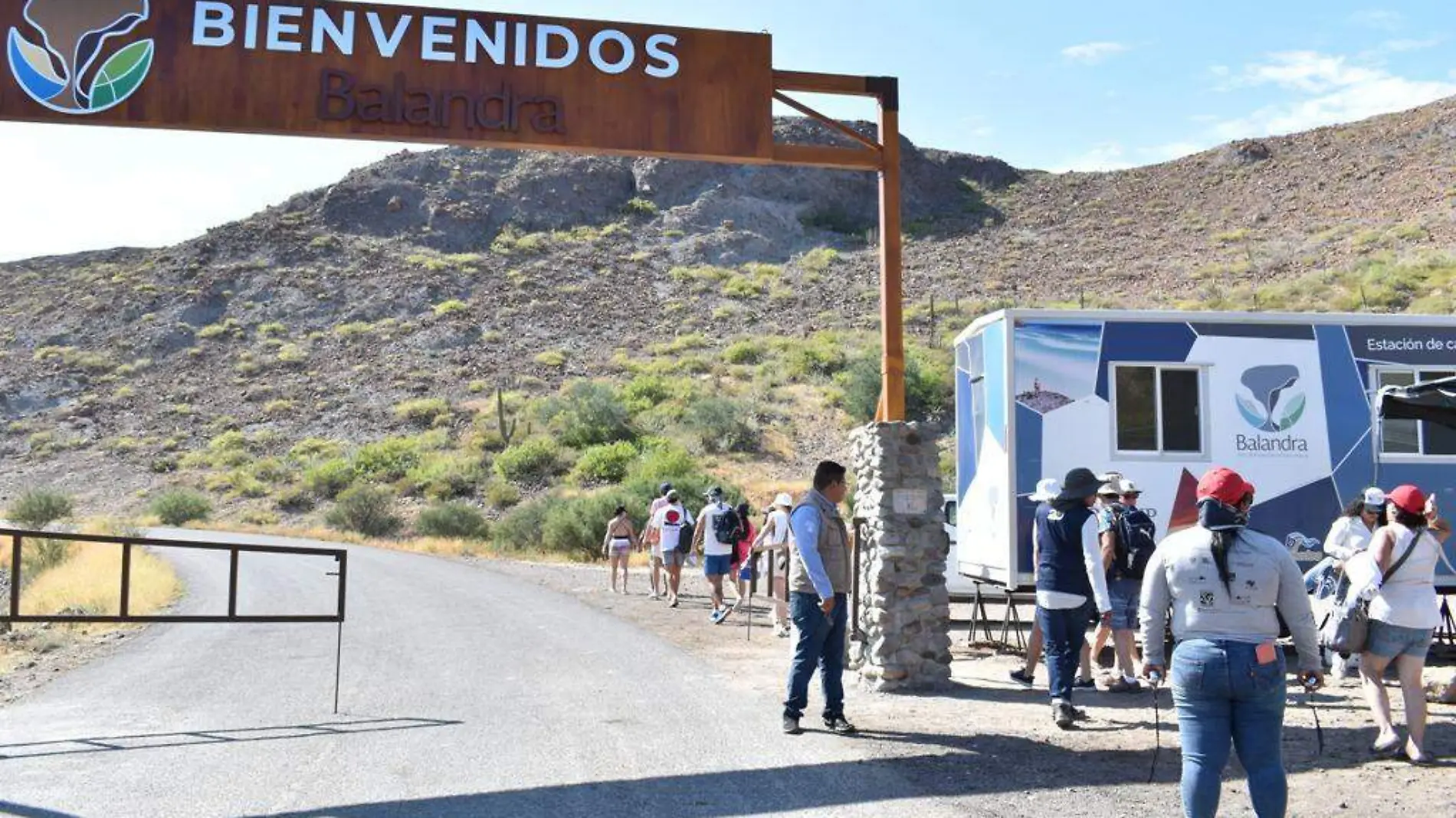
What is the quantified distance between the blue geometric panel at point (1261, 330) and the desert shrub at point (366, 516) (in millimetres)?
29403

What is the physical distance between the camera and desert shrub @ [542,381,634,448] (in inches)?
1690

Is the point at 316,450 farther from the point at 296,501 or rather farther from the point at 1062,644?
the point at 1062,644

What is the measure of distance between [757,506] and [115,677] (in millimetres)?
22555

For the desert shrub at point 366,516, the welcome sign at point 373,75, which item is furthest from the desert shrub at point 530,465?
the welcome sign at point 373,75

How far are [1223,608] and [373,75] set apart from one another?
7123mm

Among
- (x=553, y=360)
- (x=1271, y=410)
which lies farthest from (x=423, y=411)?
(x=1271, y=410)

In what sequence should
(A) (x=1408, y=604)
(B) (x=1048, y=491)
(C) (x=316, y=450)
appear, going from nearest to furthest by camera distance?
1. (A) (x=1408, y=604)
2. (B) (x=1048, y=491)
3. (C) (x=316, y=450)

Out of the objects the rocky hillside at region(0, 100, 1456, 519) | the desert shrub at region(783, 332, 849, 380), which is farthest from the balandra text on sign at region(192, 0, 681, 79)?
the desert shrub at region(783, 332, 849, 380)

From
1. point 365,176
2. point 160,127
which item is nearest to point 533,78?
point 160,127

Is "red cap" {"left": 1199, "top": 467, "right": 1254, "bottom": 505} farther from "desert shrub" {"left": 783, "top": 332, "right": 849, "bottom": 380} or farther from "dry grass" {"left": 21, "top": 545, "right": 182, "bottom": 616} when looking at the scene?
"desert shrub" {"left": 783, "top": 332, "right": 849, "bottom": 380}

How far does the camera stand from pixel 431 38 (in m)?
9.30

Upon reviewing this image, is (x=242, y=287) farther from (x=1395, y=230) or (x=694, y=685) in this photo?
(x=694, y=685)

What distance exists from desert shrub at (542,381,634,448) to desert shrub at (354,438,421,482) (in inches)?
200

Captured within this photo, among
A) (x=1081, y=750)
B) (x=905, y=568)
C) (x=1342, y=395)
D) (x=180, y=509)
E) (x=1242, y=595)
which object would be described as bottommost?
(x=1081, y=750)
